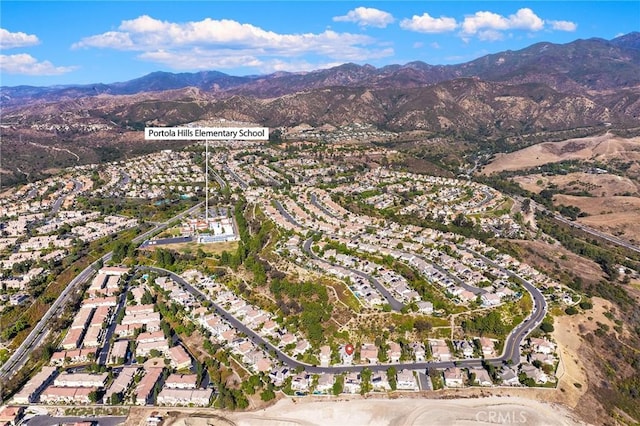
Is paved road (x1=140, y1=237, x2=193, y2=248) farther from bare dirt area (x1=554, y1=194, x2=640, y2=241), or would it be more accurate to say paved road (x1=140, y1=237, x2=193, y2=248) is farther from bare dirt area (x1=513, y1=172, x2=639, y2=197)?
bare dirt area (x1=513, y1=172, x2=639, y2=197)

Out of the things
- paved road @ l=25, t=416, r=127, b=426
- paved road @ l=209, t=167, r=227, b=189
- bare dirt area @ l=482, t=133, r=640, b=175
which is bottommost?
paved road @ l=25, t=416, r=127, b=426

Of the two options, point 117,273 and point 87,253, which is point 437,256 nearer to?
point 117,273

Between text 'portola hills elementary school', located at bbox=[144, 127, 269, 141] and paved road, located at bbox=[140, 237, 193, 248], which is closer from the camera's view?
text 'portola hills elementary school', located at bbox=[144, 127, 269, 141]

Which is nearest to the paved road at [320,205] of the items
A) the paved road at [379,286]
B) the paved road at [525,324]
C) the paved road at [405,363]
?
the paved road at [379,286]

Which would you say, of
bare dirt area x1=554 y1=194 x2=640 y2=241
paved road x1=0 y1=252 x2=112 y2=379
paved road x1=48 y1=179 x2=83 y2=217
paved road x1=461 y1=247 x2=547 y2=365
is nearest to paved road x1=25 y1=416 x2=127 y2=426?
paved road x1=0 y1=252 x2=112 y2=379

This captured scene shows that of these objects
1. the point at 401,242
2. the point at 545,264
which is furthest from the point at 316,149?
the point at 545,264

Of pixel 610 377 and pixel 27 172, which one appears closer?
pixel 610 377
